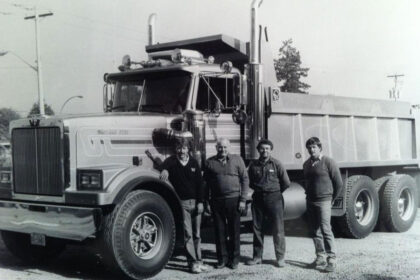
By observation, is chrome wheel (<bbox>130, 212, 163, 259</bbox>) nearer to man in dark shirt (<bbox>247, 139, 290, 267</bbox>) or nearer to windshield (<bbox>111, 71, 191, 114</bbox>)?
man in dark shirt (<bbox>247, 139, 290, 267</bbox>)

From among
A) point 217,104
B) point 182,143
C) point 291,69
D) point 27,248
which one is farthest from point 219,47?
Answer: point 291,69

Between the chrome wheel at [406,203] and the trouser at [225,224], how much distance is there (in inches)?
210

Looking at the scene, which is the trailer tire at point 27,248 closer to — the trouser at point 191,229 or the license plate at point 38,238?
the license plate at point 38,238

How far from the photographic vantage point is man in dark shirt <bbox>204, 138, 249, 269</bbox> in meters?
7.28

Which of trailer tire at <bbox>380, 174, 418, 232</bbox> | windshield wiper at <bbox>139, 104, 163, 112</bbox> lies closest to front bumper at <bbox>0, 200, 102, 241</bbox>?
windshield wiper at <bbox>139, 104, 163, 112</bbox>

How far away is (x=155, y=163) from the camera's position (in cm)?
764

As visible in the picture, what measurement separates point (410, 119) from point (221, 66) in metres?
5.65

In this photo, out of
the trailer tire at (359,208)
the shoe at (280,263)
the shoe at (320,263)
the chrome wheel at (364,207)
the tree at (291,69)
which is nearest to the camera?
the shoe at (320,263)

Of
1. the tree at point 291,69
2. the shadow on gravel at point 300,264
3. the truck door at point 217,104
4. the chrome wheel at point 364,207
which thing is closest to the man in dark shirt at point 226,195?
the truck door at point 217,104

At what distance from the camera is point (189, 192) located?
7125 mm

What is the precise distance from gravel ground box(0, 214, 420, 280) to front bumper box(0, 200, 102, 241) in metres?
0.65

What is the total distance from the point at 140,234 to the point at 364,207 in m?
5.41

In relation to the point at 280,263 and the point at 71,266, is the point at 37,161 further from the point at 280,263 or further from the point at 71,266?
the point at 280,263

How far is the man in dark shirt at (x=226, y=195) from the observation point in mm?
7281
